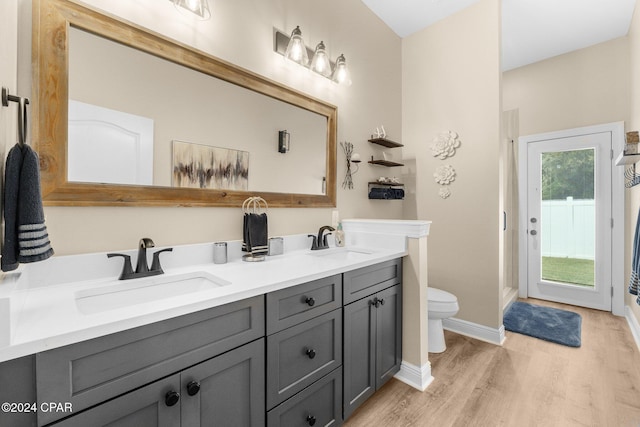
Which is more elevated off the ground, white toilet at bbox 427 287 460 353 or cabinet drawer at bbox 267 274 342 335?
cabinet drawer at bbox 267 274 342 335

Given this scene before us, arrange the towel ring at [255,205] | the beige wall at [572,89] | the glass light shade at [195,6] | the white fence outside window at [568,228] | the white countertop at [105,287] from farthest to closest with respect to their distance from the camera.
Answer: the white fence outside window at [568,228]
the beige wall at [572,89]
the towel ring at [255,205]
the glass light shade at [195,6]
the white countertop at [105,287]

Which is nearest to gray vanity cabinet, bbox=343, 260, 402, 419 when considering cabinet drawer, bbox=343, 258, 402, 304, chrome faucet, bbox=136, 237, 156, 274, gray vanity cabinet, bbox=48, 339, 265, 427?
cabinet drawer, bbox=343, 258, 402, 304

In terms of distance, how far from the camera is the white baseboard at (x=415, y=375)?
6.23 ft

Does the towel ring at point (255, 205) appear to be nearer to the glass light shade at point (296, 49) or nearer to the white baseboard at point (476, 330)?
the glass light shade at point (296, 49)

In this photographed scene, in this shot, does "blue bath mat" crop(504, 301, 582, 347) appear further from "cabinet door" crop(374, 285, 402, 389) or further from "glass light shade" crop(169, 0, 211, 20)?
"glass light shade" crop(169, 0, 211, 20)

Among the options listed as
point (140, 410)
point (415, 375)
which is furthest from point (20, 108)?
point (415, 375)

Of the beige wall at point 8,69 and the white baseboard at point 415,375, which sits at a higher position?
the beige wall at point 8,69

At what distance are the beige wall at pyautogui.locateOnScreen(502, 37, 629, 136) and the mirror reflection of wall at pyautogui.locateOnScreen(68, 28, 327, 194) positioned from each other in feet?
10.5

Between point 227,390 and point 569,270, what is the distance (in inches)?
167

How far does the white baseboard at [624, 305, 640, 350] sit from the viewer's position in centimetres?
254

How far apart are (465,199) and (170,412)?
108 inches

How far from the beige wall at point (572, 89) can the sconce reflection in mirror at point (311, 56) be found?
2.88 m

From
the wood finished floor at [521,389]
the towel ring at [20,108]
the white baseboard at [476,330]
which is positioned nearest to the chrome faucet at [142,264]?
the towel ring at [20,108]

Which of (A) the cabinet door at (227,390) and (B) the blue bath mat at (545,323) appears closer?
(A) the cabinet door at (227,390)
